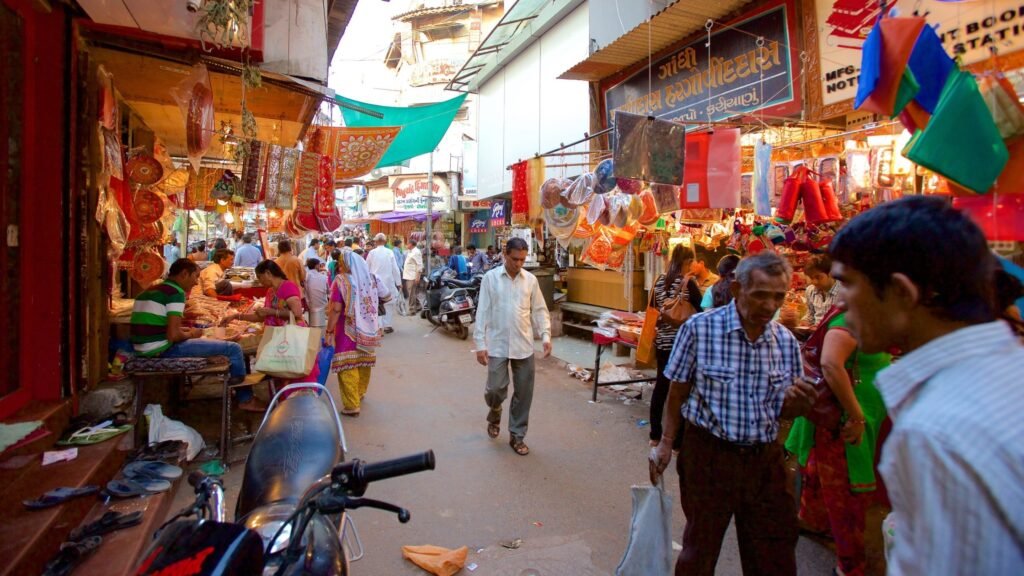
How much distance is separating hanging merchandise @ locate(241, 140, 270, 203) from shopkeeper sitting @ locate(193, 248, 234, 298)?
3429mm

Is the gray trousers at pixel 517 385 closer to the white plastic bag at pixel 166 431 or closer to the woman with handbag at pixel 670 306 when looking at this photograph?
the woman with handbag at pixel 670 306

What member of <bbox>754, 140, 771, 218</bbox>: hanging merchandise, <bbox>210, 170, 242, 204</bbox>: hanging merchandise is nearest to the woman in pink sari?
<bbox>210, 170, 242, 204</bbox>: hanging merchandise

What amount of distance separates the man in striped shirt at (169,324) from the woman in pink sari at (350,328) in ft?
3.80

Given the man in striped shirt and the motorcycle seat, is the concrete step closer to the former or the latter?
the motorcycle seat

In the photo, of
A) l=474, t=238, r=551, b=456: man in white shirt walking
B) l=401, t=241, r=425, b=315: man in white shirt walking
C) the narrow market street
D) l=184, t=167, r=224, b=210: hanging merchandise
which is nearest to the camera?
the narrow market street

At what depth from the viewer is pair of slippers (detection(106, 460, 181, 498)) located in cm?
348

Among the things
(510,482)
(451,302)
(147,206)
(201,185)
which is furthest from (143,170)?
(451,302)

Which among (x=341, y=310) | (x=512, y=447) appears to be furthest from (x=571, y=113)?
(x=512, y=447)

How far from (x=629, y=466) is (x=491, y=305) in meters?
1.95

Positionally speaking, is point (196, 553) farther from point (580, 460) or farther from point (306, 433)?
point (580, 460)

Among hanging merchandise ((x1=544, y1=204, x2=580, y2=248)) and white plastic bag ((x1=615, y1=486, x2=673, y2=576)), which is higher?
hanging merchandise ((x1=544, y1=204, x2=580, y2=248))

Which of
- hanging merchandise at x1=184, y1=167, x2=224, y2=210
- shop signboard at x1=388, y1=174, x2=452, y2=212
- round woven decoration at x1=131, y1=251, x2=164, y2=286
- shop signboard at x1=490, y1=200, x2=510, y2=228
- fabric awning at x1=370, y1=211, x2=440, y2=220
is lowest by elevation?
round woven decoration at x1=131, y1=251, x2=164, y2=286

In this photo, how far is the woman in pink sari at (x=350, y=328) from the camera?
5988 mm

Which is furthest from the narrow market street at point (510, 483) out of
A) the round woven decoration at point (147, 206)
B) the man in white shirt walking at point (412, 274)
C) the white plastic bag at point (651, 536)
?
the man in white shirt walking at point (412, 274)
